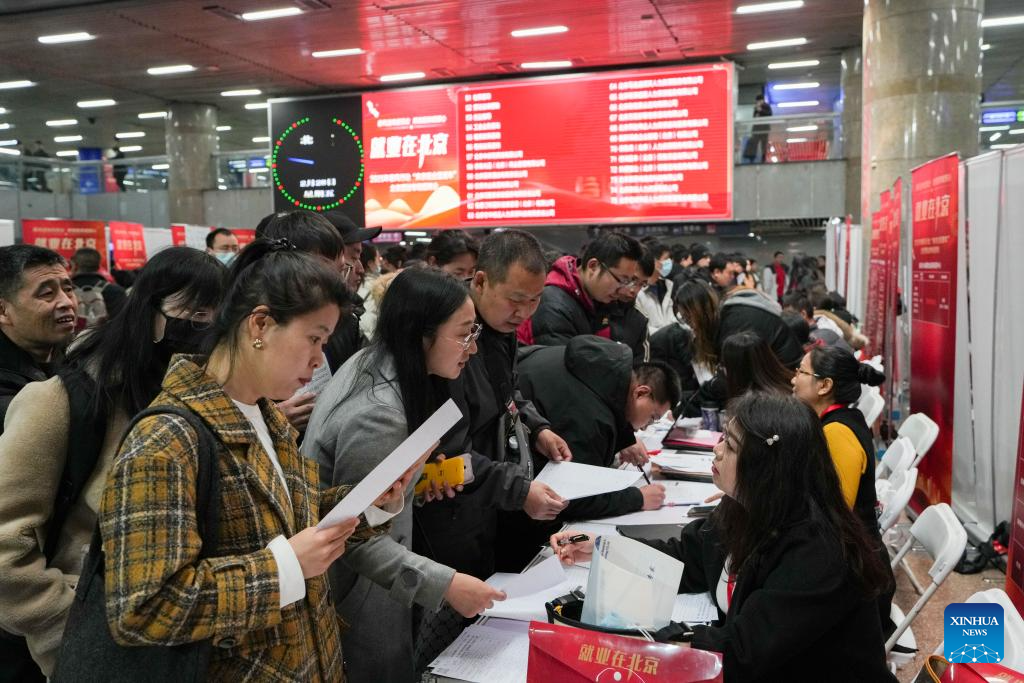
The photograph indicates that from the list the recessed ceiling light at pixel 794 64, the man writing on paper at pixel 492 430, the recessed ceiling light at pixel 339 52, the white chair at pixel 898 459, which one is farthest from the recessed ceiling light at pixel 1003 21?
the man writing on paper at pixel 492 430

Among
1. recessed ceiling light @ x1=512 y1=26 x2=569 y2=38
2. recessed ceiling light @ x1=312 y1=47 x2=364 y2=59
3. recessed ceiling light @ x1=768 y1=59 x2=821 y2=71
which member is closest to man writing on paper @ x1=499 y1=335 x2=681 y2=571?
recessed ceiling light @ x1=512 y1=26 x2=569 y2=38

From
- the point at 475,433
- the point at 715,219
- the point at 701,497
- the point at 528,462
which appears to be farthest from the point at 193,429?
the point at 715,219

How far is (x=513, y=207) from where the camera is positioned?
10.4 meters

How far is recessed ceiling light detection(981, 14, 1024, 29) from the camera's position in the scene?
10555mm

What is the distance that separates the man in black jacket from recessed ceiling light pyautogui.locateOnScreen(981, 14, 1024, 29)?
37.8 ft

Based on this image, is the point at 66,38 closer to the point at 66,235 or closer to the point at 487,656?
the point at 66,235

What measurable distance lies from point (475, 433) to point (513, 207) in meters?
8.26

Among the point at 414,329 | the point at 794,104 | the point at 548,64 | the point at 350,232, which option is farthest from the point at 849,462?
Result: the point at 794,104

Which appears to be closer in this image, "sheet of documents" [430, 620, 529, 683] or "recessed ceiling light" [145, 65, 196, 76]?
"sheet of documents" [430, 620, 529, 683]

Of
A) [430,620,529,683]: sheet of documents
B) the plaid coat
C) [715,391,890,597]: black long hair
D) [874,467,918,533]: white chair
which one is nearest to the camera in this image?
the plaid coat

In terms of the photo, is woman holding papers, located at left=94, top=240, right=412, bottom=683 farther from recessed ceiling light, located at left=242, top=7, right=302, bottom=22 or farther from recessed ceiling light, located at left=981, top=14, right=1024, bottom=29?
recessed ceiling light, located at left=981, top=14, right=1024, bottom=29

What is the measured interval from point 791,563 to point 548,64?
33.4 ft

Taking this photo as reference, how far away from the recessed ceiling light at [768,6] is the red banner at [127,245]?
716 cm

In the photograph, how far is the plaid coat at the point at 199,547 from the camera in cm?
111
